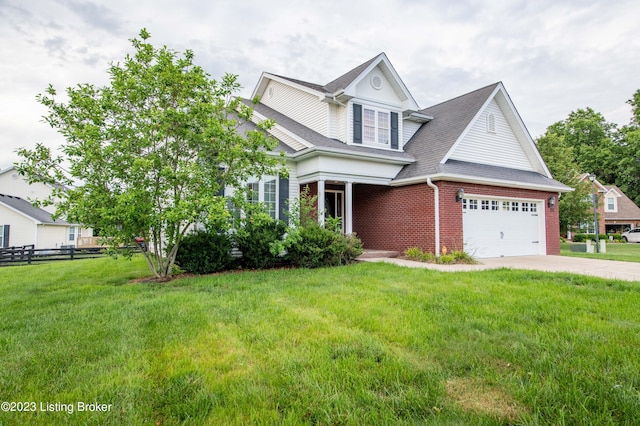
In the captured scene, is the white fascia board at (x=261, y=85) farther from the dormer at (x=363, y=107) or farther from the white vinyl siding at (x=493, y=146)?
the white vinyl siding at (x=493, y=146)

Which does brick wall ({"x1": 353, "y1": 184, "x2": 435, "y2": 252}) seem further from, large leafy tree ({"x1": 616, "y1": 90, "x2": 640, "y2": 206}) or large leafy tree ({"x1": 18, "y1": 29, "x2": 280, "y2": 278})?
large leafy tree ({"x1": 616, "y1": 90, "x2": 640, "y2": 206})

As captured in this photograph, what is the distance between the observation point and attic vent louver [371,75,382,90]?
12.7m

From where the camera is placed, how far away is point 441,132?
12977 mm

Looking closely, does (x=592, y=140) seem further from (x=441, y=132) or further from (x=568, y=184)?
(x=441, y=132)

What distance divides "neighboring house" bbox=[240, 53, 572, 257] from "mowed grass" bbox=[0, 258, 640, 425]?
562 cm

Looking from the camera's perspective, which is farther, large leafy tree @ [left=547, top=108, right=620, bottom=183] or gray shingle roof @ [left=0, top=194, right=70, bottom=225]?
large leafy tree @ [left=547, top=108, right=620, bottom=183]

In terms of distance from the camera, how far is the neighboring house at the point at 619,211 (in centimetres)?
3419

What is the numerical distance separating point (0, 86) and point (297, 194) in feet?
33.4

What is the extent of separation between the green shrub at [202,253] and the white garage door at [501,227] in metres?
8.14

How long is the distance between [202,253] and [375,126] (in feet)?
26.0

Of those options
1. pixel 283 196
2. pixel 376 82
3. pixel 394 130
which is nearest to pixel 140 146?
pixel 283 196

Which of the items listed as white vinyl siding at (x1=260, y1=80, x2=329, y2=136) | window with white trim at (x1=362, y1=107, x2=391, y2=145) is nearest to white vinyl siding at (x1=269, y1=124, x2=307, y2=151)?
white vinyl siding at (x1=260, y1=80, x2=329, y2=136)

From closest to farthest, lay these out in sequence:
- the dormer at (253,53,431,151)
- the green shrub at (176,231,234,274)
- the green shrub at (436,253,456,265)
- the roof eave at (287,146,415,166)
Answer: the green shrub at (176,231,234,274)
the green shrub at (436,253,456,265)
the roof eave at (287,146,415,166)
the dormer at (253,53,431,151)

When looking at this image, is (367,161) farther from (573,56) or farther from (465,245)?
(573,56)
